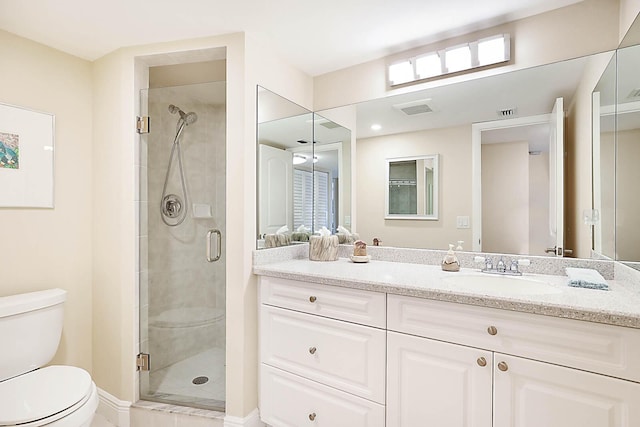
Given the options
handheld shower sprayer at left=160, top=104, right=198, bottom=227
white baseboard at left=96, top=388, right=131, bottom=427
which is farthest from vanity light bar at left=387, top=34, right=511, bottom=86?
white baseboard at left=96, top=388, right=131, bottom=427

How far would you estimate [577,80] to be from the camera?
1.61 meters

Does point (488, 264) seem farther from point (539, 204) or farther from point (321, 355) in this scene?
point (321, 355)

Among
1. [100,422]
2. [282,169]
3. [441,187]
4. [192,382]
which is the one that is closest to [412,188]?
[441,187]

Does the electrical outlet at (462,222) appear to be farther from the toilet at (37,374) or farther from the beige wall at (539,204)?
the toilet at (37,374)

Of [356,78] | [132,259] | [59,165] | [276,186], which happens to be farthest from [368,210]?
[59,165]

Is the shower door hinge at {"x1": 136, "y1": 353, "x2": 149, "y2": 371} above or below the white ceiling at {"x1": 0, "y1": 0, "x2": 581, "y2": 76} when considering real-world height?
below

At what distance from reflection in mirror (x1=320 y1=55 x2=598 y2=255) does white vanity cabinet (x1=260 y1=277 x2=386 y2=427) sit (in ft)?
2.34

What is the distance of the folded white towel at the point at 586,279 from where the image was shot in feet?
4.38

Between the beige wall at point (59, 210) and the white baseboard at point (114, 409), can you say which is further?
the white baseboard at point (114, 409)

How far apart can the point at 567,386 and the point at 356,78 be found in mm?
1974

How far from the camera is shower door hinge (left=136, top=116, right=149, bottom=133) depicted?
80.0 inches

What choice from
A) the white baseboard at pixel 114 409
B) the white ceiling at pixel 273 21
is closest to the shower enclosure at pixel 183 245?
the white baseboard at pixel 114 409

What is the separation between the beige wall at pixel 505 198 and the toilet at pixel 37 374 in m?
2.13

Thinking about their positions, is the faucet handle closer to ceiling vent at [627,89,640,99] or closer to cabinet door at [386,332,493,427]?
cabinet door at [386,332,493,427]
